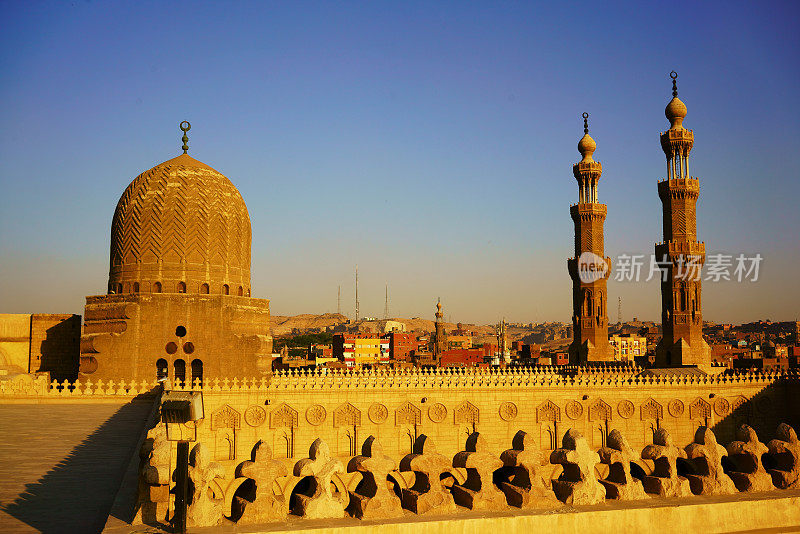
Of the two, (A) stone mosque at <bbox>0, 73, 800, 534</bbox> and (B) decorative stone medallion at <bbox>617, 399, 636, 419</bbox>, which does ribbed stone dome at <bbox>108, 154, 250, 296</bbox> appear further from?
(B) decorative stone medallion at <bbox>617, 399, 636, 419</bbox>

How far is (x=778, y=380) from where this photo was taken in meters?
24.0

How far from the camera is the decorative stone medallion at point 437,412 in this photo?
2086 cm

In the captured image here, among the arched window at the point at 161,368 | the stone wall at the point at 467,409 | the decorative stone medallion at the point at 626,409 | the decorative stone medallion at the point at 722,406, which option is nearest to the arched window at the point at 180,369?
the arched window at the point at 161,368

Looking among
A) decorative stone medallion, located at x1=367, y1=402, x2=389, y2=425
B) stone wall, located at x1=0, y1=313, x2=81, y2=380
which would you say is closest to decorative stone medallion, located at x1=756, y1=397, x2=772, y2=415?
decorative stone medallion, located at x1=367, y1=402, x2=389, y2=425

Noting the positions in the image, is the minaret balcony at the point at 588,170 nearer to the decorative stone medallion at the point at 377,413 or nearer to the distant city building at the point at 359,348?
the decorative stone medallion at the point at 377,413

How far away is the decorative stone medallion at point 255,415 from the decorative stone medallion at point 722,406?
1455cm

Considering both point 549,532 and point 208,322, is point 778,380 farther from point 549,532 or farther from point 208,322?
point 549,532

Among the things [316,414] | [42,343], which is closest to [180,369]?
[316,414]

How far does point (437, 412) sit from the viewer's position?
20.9m

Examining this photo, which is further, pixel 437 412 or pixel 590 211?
pixel 590 211

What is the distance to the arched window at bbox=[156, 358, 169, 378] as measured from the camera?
21484 mm

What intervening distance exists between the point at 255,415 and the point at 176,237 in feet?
22.7

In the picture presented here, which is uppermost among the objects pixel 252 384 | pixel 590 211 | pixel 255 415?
pixel 590 211

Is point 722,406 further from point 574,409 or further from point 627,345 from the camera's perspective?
point 627,345
